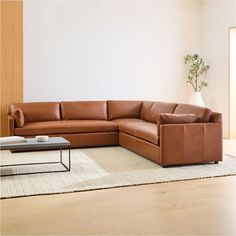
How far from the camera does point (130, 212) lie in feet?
9.49

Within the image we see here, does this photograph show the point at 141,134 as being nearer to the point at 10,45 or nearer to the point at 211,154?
the point at 211,154

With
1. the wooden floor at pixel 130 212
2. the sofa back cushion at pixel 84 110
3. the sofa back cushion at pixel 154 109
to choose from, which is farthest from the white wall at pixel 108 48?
the wooden floor at pixel 130 212

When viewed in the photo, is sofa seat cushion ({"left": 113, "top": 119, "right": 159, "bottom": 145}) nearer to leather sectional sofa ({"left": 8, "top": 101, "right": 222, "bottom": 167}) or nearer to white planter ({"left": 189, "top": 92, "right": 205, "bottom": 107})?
leather sectional sofa ({"left": 8, "top": 101, "right": 222, "bottom": 167})

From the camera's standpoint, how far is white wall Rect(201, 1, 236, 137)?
687 cm

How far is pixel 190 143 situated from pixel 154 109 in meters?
1.78

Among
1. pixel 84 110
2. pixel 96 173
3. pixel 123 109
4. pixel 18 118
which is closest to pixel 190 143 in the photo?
pixel 96 173

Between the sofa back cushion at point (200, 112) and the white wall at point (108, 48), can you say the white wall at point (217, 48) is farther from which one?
the sofa back cushion at point (200, 112)

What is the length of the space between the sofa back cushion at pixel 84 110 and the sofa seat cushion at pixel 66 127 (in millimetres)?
278

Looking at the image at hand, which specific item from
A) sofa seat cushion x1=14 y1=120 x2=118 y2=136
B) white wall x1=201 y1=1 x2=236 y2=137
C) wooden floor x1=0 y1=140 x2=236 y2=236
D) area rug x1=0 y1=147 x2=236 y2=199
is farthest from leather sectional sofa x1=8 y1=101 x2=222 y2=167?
white wall x1=201 y1=1 x2=236 y2=137

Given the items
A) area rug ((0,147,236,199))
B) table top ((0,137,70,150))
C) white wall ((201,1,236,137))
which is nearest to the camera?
area rug ((0,147,236,199))

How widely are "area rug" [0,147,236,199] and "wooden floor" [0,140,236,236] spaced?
207mm

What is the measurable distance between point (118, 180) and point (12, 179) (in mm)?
1167

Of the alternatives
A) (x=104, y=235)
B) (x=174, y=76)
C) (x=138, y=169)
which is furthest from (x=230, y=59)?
(x=104, y=235)

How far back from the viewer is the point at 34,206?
3.03 m
